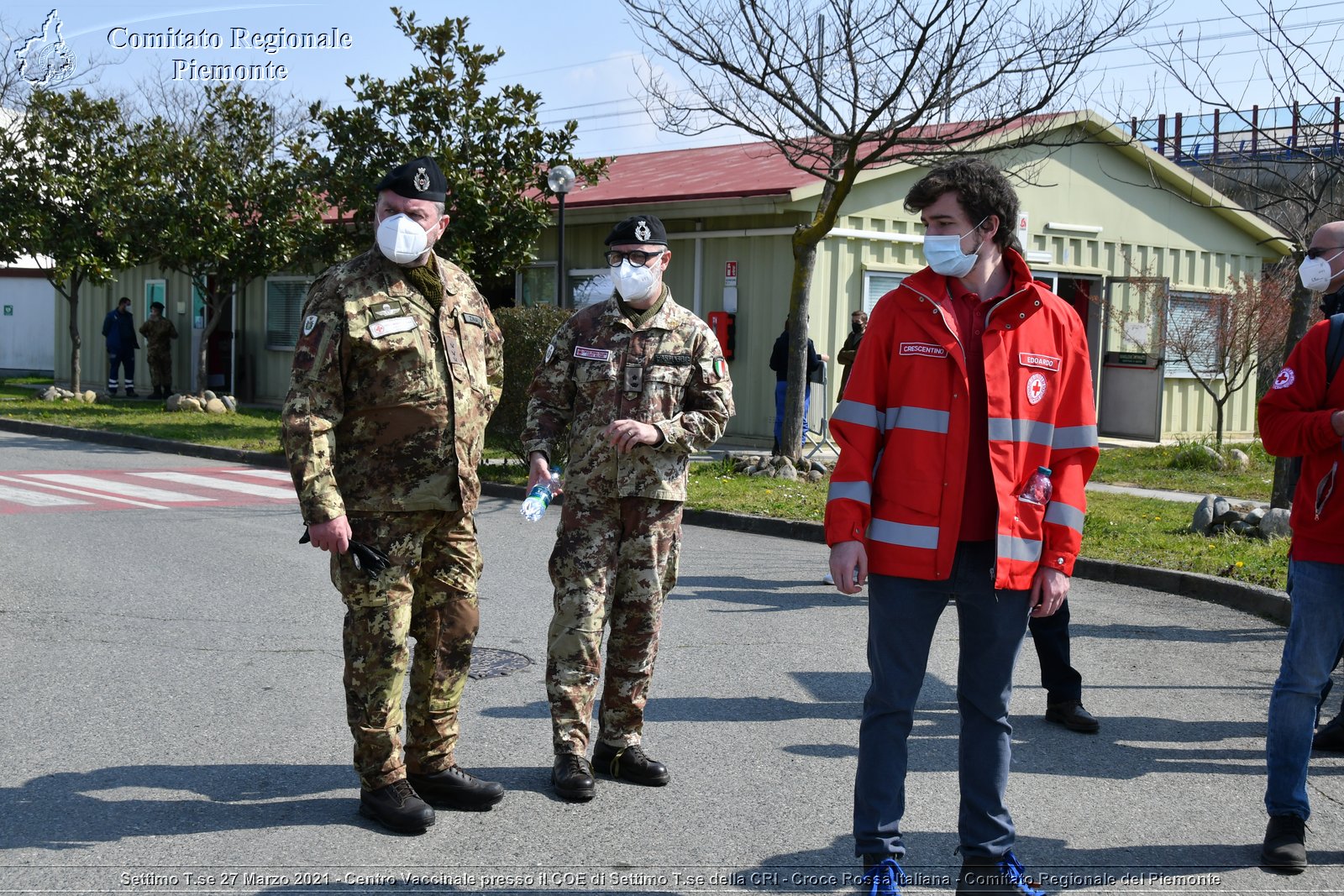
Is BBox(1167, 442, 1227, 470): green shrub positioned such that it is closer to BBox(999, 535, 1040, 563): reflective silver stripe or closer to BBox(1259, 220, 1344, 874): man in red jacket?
BBox(1259, 220, 1344, 874): man in red jacket

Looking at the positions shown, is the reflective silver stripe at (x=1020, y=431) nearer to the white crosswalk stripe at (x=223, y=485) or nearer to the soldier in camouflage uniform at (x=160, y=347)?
the white crosswalk stripe at (x=223, y=485)

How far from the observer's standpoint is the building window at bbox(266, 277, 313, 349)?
85.3 feet

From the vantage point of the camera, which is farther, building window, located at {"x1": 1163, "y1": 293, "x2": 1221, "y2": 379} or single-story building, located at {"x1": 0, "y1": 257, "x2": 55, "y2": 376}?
single-story building, located at {"x1": 0, "y1": 257, "x2": 55, "y2": 376}

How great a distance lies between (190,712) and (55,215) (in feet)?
69.5

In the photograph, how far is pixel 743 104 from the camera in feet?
49.6

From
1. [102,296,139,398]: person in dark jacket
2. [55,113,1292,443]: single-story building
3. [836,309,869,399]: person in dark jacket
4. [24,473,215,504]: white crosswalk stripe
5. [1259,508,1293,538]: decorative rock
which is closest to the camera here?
[1259,508,1293,538]: decorative rock

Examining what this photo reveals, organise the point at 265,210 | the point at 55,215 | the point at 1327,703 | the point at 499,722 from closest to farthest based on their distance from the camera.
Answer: the point at 499,722
the point at 1327,703
the point at 265,210
the point at 55,215

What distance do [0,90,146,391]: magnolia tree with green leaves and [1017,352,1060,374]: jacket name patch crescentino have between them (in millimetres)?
21677

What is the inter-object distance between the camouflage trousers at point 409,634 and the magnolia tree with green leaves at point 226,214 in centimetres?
1765

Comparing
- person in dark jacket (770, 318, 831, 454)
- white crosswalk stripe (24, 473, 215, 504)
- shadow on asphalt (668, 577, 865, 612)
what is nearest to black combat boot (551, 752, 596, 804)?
shadow on asphalt (668, 577, 865, 612)

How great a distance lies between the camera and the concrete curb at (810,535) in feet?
28.1

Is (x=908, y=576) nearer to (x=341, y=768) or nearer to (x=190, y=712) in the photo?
(x=341, y=768)

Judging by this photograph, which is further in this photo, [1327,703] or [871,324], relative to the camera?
[1327,703]

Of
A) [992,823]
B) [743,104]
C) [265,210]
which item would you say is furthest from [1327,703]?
[265,210]
